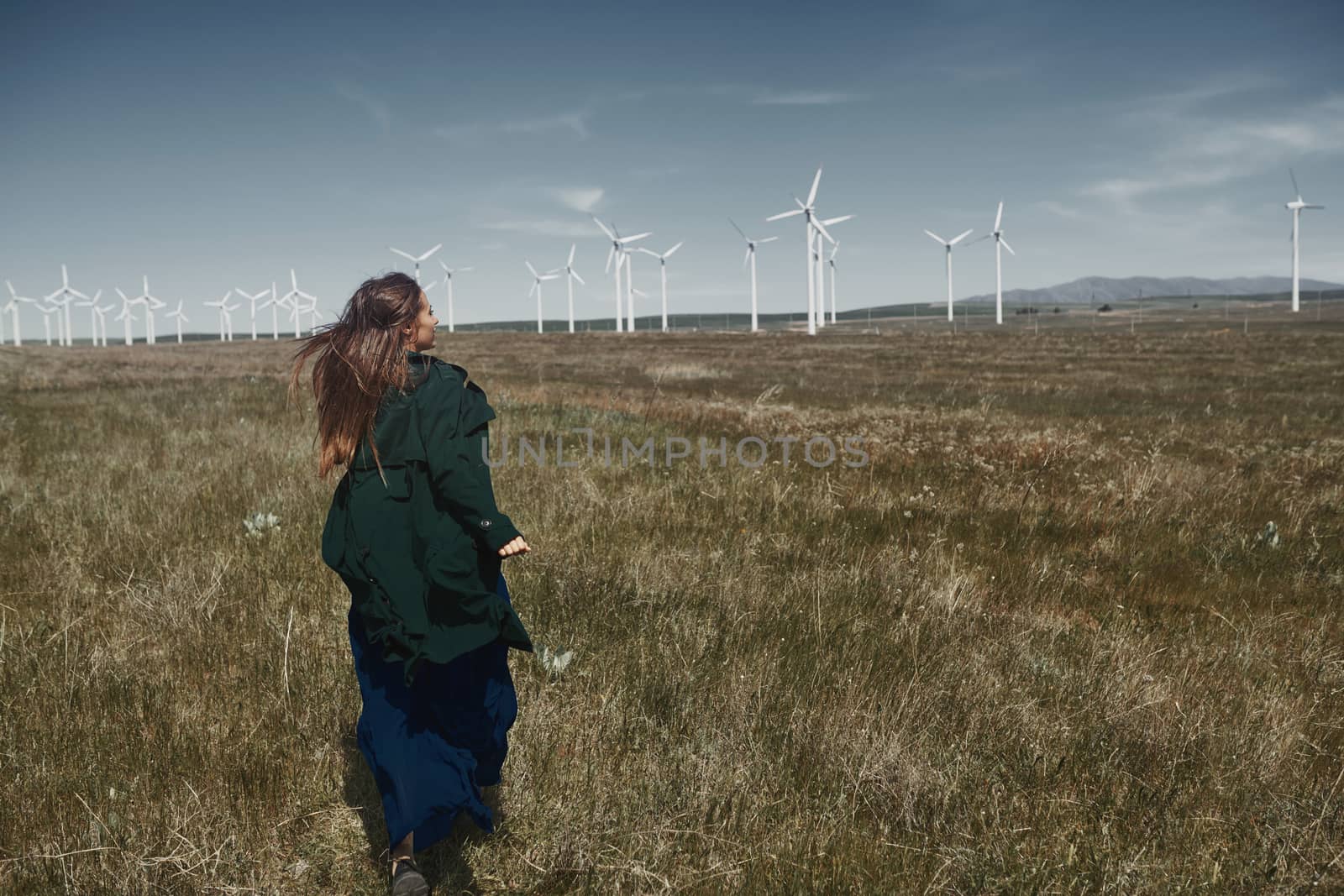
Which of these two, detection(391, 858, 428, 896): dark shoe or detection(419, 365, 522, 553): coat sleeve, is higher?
Result: detection(419, 365, 522, 553): coat sleeve

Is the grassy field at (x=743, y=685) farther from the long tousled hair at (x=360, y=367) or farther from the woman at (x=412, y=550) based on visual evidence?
the long tousled hair at (x=360, y=367)

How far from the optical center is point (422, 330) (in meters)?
2.72

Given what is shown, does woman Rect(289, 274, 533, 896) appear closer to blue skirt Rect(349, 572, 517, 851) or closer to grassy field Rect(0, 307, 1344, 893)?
blue skirt Rect(349, 572, 517, 851)

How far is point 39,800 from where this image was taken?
113 inches

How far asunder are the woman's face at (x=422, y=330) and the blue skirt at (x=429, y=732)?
1.08 m

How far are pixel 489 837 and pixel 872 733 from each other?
176 centimetres

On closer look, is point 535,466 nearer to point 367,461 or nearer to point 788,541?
point 788,541

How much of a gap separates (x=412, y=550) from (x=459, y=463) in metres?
0.38

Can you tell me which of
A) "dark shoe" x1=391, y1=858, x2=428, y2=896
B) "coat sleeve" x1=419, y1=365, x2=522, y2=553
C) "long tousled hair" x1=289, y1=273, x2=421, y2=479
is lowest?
"dark shoe" x1=391, y1=858, x2=428, y2=896

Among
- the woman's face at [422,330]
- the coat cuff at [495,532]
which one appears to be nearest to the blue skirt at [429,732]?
the coat cuff at [495,532]

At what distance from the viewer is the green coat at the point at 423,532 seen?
2.57m

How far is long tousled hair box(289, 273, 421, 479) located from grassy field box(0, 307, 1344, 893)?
1547mm

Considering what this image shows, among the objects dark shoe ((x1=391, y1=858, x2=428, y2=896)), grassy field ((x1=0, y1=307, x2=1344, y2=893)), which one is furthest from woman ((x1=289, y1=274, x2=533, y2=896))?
grassy field ((x1=0, y1=307, x2=1344, y2=893))

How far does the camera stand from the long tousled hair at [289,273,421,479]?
2611 mm
